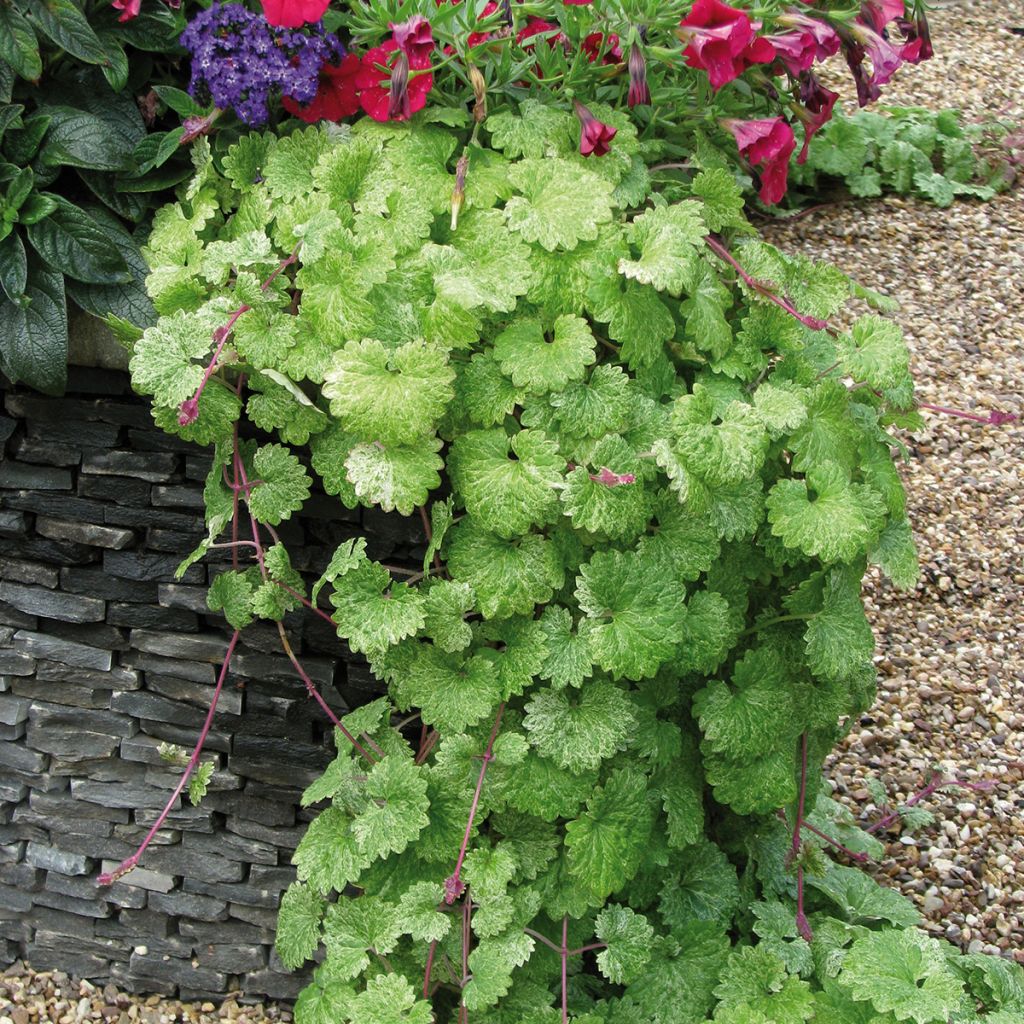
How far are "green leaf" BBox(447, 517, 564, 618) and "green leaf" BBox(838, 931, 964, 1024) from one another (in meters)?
0.63

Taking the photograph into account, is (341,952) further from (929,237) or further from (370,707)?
(929,237)

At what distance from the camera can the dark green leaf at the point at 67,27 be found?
1.49m

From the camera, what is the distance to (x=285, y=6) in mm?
1387

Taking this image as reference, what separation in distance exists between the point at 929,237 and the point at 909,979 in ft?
9.71

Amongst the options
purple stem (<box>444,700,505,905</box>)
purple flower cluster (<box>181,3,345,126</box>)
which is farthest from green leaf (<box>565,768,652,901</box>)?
purple flower cluster (<box>181,3,345,126</box>)

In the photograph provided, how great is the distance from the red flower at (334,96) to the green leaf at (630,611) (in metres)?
0.67

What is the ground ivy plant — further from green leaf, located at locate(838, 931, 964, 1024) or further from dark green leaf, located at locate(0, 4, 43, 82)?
dark green leaf, located at locate(0, 4, 43, 82)

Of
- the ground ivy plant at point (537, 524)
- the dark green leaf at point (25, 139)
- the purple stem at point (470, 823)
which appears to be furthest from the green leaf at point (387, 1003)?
the dark green leaf at point (25, 139)

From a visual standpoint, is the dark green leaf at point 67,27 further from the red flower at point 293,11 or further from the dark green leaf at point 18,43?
the red flower at point 293,11

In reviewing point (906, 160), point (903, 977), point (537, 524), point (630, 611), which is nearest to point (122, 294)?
point (537, 524)

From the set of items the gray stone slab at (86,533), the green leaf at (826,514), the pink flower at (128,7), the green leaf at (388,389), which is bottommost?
the gray stone slab at (86,533)

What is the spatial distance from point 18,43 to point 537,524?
879 millimetres

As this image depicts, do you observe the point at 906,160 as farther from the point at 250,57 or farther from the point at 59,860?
the point at 59,860

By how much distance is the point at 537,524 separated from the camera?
142 cm
